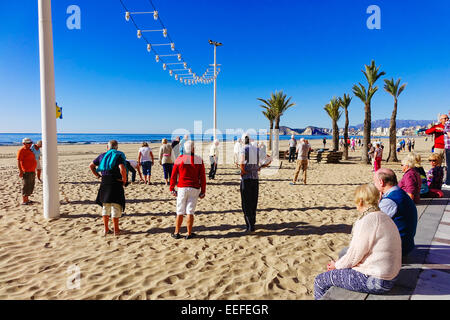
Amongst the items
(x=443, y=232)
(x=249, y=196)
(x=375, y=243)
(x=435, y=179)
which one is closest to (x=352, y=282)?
(x=375, y=243)

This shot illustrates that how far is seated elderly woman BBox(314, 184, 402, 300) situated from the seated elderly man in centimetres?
56

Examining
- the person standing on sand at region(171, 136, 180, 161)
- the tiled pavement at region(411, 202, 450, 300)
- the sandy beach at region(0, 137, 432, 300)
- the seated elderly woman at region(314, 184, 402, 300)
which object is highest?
the person standing on sand at region(171, 136, 180, 161)

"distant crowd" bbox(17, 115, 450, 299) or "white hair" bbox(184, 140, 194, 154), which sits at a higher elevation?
A: "white hair" bbox(184, 140, 194, 154)

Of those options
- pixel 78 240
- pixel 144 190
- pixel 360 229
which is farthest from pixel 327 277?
pixel 144 190

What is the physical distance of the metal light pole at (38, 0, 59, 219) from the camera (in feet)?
18.4

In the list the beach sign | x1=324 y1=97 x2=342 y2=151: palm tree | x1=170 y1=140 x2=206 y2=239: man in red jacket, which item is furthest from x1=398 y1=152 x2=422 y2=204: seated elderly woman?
x1=324 y1=97 x2=342 y2=151: palm tree

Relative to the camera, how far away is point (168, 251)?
4305 mm

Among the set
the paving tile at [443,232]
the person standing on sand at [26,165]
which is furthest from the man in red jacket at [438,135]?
the person standing on sand at [26,165]

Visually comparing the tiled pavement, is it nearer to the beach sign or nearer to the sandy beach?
the sandy beach

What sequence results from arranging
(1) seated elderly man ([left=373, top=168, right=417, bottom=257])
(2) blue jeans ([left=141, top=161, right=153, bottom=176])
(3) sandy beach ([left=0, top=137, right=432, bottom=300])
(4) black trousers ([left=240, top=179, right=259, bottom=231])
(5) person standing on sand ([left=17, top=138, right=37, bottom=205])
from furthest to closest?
(2) blue jeans ([left=141, top=161, right=153, bottom=176]), (5) person standing on sand ([left=17, top=138, right=37, bottom=205]), (4) black trousers ([left=240, top=179, right=259, bottom=231]), (3) sandy beach ([left=0, top=137, right=432, bottom=300]), (1) seated elderly man ([left=373, top=168, right=417, bottom=257])

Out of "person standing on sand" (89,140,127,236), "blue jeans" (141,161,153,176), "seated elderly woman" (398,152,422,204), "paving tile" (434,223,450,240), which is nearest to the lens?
"paving tile" (434,223,450,240)

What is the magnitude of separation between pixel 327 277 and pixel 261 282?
3.28 feet

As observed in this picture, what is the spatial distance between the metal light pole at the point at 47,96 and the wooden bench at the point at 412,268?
612cm

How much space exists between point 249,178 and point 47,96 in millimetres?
4876
